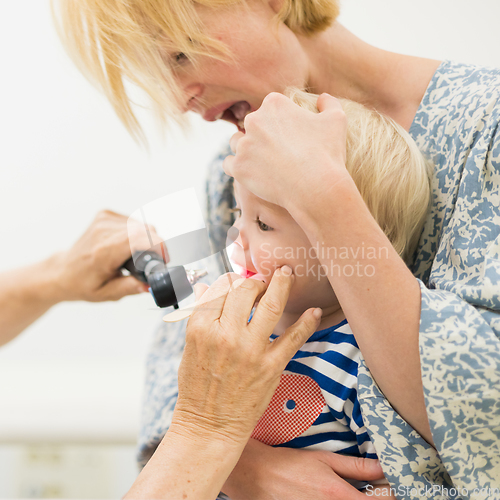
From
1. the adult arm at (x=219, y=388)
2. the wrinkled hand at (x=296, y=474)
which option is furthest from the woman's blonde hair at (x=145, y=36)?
the wrinkled hand at (x=296, y=474)

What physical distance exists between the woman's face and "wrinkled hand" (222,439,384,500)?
73 cm

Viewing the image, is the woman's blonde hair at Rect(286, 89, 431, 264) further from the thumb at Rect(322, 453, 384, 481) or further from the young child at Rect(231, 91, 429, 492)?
the thumb at Rect(322, 453, 384, 481)

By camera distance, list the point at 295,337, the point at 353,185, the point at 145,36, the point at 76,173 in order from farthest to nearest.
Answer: the point at 76,173, the point at 145,36, the point at 295,337, the point at 353,185

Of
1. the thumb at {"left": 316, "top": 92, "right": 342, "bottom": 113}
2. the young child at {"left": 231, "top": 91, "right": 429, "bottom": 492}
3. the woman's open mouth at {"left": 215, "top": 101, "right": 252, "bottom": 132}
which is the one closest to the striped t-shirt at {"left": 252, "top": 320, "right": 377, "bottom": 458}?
the young child at {"left": 231, "top": 91, "right": 429, "bottom": 492}

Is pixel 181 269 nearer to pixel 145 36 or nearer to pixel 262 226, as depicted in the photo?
pixel 262 226

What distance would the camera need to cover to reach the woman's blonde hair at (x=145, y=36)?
0.90m

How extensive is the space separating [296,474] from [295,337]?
9.4 inches

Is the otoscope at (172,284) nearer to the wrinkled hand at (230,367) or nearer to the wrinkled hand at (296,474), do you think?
the wrinkled hand at (230,367)

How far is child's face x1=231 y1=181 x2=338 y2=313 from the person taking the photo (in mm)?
846

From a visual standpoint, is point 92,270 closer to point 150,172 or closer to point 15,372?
point 150,172

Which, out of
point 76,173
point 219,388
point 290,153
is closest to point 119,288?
point 219,388

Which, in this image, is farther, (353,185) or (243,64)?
(243,64)

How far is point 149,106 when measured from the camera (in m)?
1.06

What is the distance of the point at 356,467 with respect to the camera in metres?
0.80
